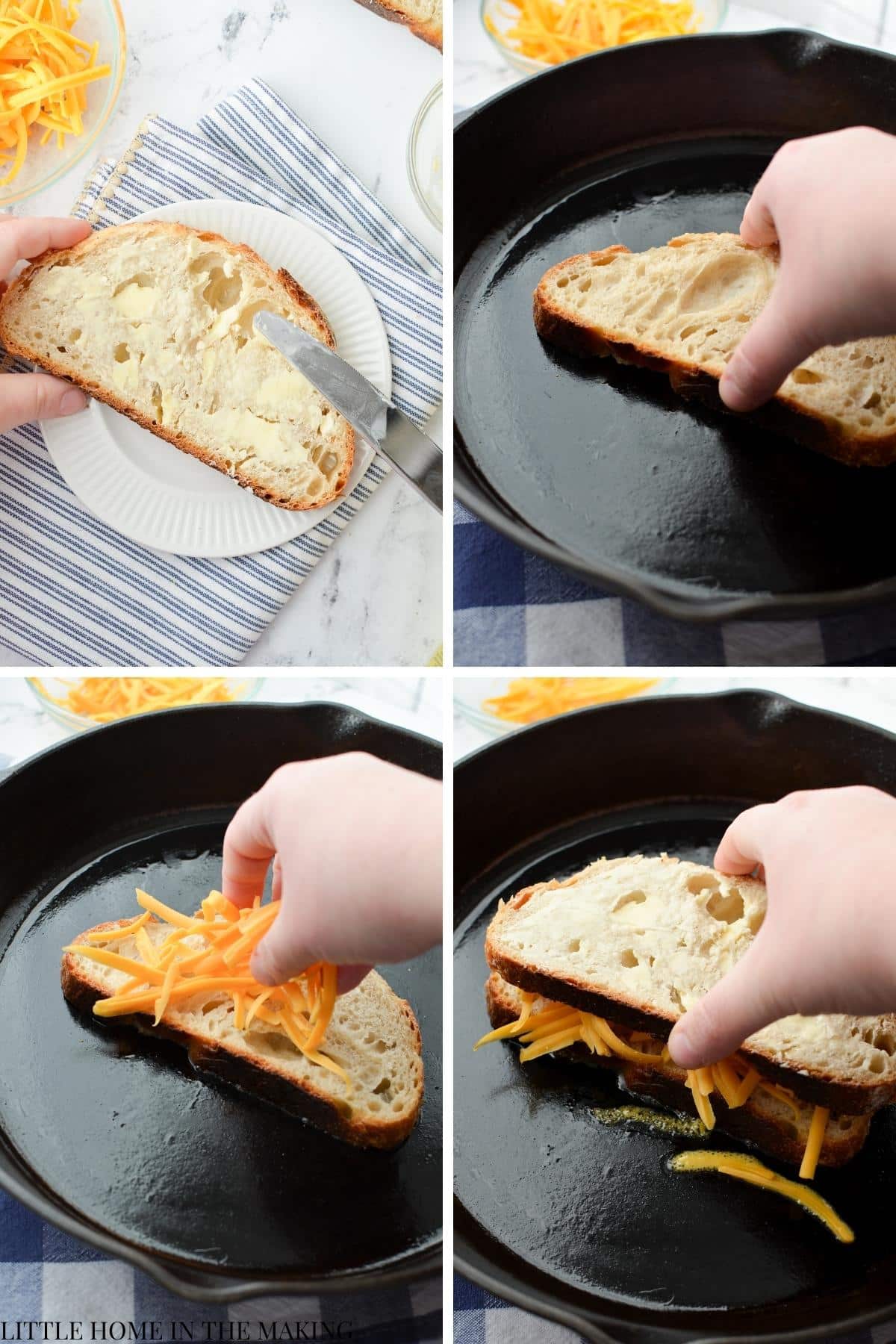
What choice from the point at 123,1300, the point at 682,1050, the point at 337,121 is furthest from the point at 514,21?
the point at 123,1300

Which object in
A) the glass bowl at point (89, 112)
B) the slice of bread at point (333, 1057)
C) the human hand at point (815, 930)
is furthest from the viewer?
the glass bowl at point (89, 112)

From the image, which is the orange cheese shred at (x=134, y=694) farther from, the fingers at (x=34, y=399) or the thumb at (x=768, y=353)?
the thumb at (x=768, y=353)

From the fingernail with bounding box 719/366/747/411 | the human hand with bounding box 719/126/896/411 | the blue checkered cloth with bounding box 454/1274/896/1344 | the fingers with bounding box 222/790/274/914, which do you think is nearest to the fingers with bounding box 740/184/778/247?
the human hand with bounding box 719/126/896/411

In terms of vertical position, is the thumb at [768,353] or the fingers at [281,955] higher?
the thumb at [768,353]

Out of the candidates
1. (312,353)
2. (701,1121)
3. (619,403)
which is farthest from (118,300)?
(701,1121)

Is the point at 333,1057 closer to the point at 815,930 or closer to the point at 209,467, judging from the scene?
the point at 815,930

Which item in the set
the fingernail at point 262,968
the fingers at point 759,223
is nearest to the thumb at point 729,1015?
the fingernail at point 262,968
